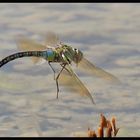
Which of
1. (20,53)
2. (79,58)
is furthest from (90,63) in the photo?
(20,53)

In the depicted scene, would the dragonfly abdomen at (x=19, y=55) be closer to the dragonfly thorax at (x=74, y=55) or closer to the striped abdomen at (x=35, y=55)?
the striped abdomen at (x=35, y=55)

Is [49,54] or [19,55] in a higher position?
[49,54]

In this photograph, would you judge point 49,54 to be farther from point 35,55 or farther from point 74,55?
point 74,55

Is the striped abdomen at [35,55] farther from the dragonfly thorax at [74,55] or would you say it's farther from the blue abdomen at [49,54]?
the dragonfly thorax at [74,55]

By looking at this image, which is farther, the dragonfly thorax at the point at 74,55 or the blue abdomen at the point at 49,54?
the blue abdomen at the point at 49,54

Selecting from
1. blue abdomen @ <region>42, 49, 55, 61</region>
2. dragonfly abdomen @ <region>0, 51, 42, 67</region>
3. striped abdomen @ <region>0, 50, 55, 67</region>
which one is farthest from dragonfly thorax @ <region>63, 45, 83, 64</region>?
dragonfly abdomen @ <region>0, 51, 42, 67</region>

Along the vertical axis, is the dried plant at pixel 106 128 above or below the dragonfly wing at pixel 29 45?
below

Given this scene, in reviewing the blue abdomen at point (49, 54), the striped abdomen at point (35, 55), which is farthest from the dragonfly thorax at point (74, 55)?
the striped abdomen at point (35, 55)

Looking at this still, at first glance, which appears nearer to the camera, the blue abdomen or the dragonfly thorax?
the dragonfly thorax

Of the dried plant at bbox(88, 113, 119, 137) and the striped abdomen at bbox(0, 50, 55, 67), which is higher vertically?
the striped abdomen at bbox(0, 50, 55, 67)

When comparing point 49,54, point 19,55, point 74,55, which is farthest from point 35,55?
point 74,55

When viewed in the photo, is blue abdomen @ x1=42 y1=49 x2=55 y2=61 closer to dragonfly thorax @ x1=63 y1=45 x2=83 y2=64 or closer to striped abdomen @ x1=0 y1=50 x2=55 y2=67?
striped abdomen @ x1=0 y1=50 x2=55 y2=67
